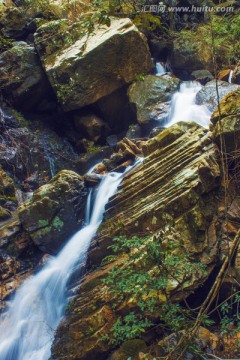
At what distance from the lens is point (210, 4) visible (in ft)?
46.8

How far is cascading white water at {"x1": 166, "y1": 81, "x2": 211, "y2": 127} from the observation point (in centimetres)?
953

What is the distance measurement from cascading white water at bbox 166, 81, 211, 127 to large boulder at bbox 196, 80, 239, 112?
0.15m

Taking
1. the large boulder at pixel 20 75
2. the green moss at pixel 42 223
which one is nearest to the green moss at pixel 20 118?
the large boulder at pixel 20 75

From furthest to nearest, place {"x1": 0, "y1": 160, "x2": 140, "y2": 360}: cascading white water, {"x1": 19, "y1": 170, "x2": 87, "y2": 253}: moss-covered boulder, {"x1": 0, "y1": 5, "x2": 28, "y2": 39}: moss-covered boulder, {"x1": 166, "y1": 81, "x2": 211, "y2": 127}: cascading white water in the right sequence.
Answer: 1. {"x1": 0, "y1": 5, "x2": 28, "y2": 39}: moss-covered boulder
2. {"x1": 166, "y1": 81, "x2": 211, "y2": 127}: cascading white water
3. {"x1": 19, "y1": 170, "x2": 87, "y2": 253}: moss-covered boulder
4. {"x1": 0, "y1": 160, "x2": 140, "y2": 360}: cascading white water

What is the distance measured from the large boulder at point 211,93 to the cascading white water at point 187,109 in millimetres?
153

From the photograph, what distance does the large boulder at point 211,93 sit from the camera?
9.74 m

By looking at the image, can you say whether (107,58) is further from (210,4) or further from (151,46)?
(210,4)

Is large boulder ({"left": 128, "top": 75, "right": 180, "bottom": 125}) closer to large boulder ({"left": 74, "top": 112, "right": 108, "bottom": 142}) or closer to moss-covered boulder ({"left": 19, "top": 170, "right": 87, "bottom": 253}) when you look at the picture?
large boulder ({"left": 74, "top": 112, "right": 108, "bottom": 142})

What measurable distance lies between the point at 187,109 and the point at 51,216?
5.25 m

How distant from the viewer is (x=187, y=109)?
32.7 feet

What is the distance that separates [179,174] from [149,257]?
2571 millimetres

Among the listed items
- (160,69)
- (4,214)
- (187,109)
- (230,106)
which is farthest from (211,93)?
(4,214)

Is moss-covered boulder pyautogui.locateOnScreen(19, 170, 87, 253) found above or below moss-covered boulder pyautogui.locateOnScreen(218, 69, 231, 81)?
above

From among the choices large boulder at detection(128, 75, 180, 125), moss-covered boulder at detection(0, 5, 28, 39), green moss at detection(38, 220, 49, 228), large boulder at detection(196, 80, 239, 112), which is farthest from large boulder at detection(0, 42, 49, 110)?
green moss at detection(38, 220, 49, 228)
